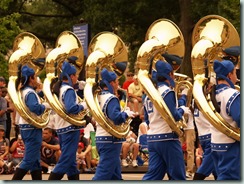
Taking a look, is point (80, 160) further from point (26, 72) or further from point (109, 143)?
point (109, 143)

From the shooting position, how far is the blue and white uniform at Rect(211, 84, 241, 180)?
1039 cm

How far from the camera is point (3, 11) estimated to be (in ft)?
Result: 83.6

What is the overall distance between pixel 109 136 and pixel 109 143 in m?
0.09

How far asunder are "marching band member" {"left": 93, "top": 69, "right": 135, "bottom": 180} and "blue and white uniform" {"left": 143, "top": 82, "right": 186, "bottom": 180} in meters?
0.62

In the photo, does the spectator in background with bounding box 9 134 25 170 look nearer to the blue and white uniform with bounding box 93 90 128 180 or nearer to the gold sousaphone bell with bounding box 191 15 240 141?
the blue and white uniform with bounding box 93 90 128 180

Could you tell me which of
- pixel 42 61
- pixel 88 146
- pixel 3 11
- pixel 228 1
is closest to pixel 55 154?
pixel 88 146

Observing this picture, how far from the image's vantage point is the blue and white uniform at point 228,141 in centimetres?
1039

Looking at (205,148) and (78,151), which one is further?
(78,151)

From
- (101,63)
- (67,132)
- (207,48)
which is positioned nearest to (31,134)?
(67,132)

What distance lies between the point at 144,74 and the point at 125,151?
4751 millimetres

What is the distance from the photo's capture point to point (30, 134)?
14.0 m

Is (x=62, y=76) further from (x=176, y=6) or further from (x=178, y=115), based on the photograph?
(x=176, y=6)

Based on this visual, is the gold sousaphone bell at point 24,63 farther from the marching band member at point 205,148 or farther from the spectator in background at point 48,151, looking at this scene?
the marching band member at point 205,148

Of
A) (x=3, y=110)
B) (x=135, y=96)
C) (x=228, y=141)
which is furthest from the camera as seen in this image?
(x=135, y=96)
